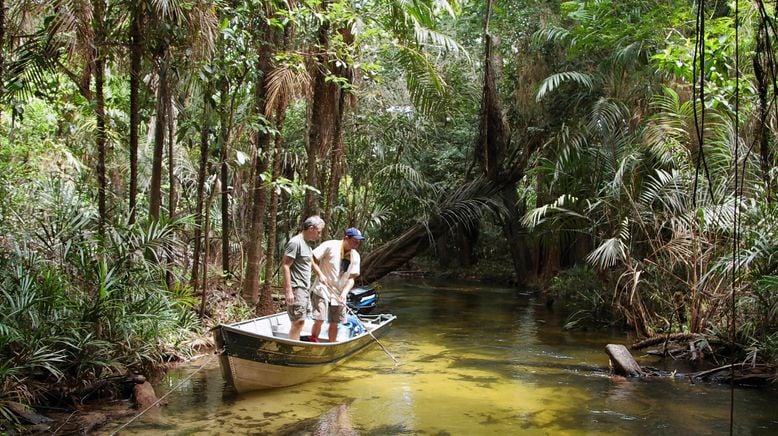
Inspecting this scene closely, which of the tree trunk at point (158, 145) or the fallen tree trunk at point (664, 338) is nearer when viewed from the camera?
the tree trunk at point (158, 145)

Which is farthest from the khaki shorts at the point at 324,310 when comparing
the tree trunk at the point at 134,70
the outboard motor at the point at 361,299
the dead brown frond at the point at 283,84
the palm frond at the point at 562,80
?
the palm frond at the point at 562,80

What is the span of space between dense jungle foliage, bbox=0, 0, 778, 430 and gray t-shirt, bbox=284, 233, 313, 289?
5.20ft

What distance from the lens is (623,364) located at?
874 centimetres

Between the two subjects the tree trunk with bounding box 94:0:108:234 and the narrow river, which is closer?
the narrow river

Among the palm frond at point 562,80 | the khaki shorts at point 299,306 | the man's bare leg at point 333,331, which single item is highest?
the palm frond at point 562,80

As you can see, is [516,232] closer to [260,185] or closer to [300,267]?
[260,185]

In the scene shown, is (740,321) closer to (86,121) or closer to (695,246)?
(695,246)

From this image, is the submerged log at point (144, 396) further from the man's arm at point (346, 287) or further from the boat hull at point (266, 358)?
the man's arm at point (346, 287)

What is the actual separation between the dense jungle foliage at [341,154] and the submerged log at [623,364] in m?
0.96

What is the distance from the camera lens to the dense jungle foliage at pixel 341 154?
7074 mm

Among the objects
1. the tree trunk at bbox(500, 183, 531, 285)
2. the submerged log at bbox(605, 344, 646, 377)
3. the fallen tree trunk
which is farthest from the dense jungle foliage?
the submerged log at bbox(605, 344, 646, 377)

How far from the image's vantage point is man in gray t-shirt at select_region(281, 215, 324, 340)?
7.98 metres

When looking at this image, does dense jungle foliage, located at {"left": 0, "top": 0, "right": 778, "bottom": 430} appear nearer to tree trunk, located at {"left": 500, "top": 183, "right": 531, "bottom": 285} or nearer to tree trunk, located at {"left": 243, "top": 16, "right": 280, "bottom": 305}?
tree trunk, located at {"left": 243, "top": 16, "right": 280, "bottom": 305}

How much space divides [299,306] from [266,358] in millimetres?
869
